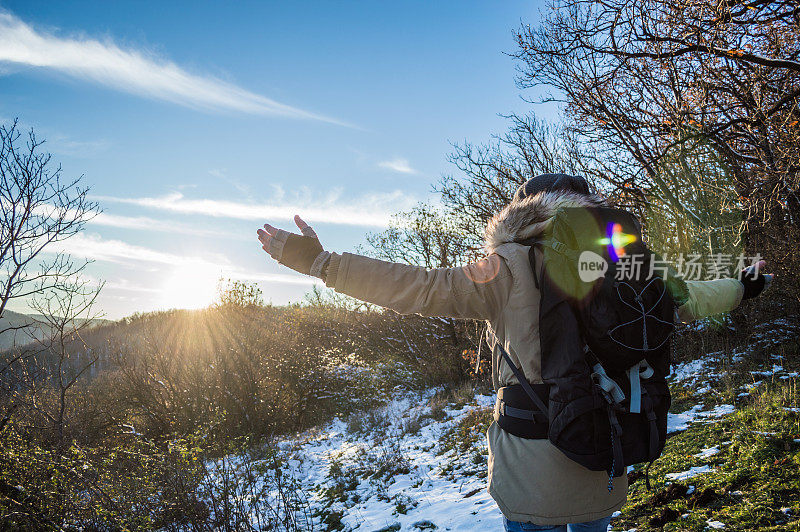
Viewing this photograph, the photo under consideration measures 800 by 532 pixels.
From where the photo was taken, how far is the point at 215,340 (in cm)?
1255

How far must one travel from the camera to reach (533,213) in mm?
1721

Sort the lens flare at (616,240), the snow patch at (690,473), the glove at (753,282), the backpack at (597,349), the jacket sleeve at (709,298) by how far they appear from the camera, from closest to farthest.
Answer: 1. the backpack at (597,349)
2. the lens flare at (616,240)
3. the jacket sleeve at (709,298)
4. the glove at (753,282)
5. the snow patch at (690,473)

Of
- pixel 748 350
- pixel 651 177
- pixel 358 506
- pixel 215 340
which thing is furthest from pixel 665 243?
pixel 215 340

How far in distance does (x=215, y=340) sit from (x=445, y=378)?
6.94 meters

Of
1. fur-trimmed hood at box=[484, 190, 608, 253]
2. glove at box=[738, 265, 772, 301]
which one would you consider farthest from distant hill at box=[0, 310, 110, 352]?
glove at box=[738, 265, 772, 301]

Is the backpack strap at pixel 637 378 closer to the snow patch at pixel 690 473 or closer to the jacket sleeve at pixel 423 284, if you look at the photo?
the jacket sleeve at pixel 423 284

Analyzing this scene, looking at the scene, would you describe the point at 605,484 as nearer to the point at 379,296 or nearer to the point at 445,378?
the point at 379,296

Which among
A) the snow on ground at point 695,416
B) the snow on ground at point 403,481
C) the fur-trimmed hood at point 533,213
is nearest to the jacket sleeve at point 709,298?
the fur-trimmed hood at point 533,213

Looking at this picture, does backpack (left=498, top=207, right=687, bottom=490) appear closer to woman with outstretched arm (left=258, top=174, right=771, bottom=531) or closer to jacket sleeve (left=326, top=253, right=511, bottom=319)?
woman with outstretched arm (left=258, top=174, right=771, bottom=531)

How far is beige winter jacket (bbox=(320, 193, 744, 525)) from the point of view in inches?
62.3

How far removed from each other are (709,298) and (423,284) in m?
1.51

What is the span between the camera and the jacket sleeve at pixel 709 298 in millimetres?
2053

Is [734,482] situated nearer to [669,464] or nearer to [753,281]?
[669,464]

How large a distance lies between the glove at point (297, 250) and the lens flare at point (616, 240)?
1042 millimetres
